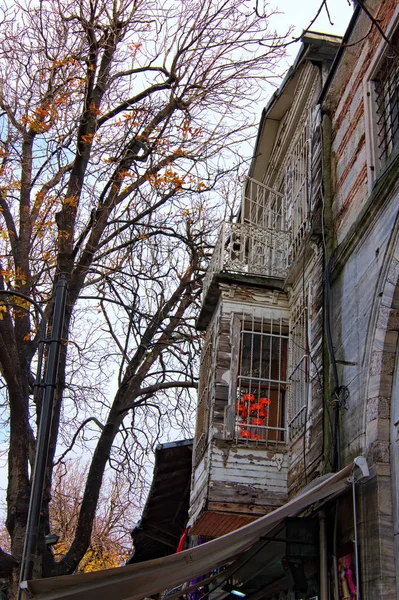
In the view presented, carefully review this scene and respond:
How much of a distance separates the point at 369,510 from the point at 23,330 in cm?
630

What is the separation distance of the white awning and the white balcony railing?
4309mm

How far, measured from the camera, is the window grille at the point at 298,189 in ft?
31.8

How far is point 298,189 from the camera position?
10.5 meters

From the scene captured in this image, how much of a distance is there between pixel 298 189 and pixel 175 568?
6.39 metres

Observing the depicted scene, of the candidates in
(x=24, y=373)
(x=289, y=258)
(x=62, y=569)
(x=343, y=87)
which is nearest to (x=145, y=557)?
(x=62, y=569)

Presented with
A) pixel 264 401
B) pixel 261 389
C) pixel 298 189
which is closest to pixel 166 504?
pixel 261 389

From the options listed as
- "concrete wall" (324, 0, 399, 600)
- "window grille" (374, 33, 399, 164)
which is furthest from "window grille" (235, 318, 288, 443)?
"window grille" (374, 33, 399, 164)

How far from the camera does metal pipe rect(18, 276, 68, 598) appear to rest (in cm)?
580

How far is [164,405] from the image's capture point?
12.9 meters

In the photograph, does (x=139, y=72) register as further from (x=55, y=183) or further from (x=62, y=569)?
(x=62, y=569)

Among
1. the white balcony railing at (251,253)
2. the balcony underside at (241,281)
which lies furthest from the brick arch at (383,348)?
the white balcony railing at (251,253)

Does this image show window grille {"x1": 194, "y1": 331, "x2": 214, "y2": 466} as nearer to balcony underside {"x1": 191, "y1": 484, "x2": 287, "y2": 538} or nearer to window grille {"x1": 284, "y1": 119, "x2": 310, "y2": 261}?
balcony underside {"x1": 191, "y1": 484, "x2": 287, "y2": 538}

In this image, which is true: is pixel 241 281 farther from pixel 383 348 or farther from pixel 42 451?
pixel 42 451

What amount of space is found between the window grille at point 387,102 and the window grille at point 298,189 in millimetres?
2023
